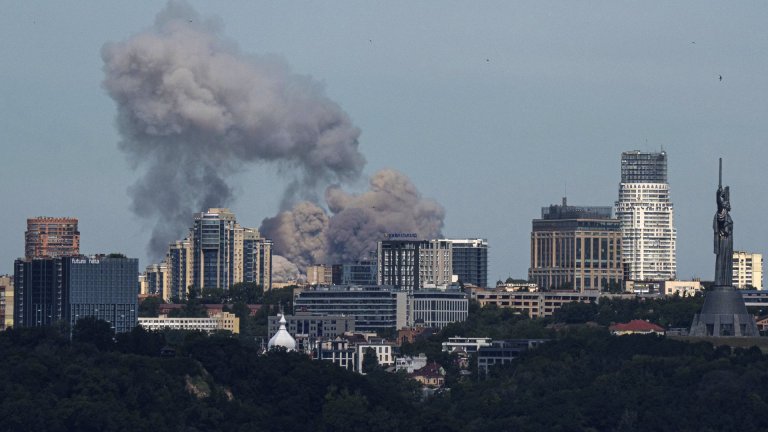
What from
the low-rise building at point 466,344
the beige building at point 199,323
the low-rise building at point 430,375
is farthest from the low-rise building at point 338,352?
the beige building at point 199,323

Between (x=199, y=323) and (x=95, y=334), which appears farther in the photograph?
(x=199, y=323)

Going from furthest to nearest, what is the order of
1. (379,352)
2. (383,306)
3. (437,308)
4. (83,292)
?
1. (437,308)
2. (383,306)
3. (83,292)
4. (379,352)

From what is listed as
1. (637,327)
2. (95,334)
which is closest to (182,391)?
(95,334)

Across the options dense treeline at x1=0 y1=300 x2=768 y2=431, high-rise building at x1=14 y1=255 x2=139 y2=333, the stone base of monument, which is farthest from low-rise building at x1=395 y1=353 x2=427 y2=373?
dense treeline at x1=0 y1=300 x2=768 y2=431

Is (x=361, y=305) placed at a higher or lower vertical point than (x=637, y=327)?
higher

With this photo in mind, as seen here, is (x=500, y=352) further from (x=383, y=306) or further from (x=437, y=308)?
(x=437, y=308)

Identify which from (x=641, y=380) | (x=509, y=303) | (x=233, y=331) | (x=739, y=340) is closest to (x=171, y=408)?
(x=641, y=380)

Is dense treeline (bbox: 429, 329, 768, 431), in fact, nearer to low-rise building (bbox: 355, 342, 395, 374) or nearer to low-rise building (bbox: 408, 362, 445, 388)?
low-rise building (bbox: 408, 362, 445, 388)
